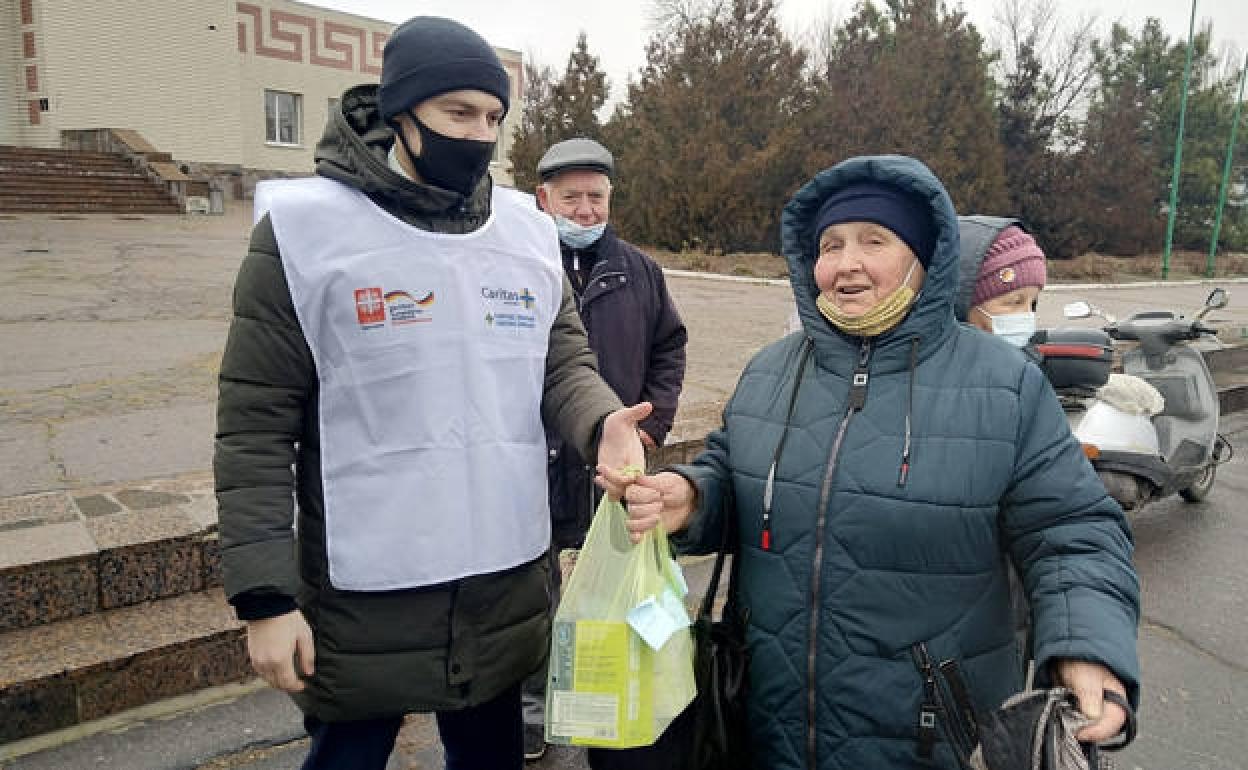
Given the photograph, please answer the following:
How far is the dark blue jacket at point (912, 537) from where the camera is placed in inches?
64.2

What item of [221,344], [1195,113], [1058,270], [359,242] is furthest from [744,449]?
[1195,113]

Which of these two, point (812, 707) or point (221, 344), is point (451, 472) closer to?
point (812, 707)

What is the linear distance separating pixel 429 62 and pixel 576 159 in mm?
1458

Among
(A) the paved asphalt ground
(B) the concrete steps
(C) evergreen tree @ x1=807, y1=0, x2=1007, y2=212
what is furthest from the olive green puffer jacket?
(C) evergreen tree @ x1=807, y1=0, x2=1007, y2=212

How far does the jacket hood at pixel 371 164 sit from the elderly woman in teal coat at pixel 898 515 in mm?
635

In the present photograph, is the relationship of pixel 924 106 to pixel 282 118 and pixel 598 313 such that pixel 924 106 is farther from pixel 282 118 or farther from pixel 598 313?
pixel 598 313

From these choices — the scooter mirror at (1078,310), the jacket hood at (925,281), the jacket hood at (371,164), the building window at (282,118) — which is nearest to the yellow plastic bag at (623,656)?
the jacket hood at (925,281)

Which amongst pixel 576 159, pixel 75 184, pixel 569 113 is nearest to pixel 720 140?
pixel 569 113

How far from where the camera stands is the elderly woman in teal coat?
1627 millimetres

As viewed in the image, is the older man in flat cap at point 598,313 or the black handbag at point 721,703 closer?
the black handbag at point 721,703

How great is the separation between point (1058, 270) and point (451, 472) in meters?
21.5

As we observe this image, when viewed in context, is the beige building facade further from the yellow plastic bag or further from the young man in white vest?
the yellow plastic bag

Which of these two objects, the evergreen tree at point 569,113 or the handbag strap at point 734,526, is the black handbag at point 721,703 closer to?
the handbag strap at point 734,526

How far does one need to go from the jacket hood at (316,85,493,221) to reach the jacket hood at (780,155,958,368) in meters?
0.71
